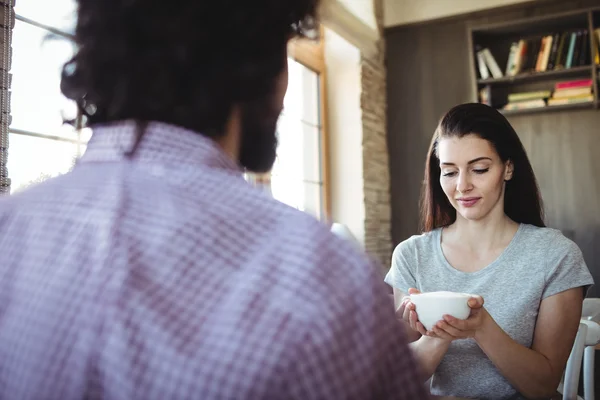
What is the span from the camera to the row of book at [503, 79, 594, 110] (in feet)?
11.4

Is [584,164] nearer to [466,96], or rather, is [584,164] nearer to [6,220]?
[466,96]

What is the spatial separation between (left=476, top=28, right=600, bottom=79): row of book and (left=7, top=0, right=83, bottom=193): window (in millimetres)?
2774

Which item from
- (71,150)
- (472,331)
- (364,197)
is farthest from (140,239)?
(364,197)

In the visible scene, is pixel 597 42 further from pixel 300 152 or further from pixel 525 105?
pixel 300 152

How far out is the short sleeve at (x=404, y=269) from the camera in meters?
1.46

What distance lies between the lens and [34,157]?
6.45 feet

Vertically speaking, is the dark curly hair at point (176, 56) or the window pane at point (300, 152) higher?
the window pane at point (300, 152)

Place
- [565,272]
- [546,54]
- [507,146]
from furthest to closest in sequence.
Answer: [546,54] → [507,146] → [565,272]

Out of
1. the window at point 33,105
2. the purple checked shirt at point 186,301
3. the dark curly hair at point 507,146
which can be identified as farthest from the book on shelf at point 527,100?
the purple checked shirt at point 186,301

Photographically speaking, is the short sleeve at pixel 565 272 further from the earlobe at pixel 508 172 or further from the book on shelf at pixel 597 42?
the book on shelf at pixel 597 42

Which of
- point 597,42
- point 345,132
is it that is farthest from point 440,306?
point 597,42

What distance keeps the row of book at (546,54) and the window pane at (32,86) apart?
2818 mm

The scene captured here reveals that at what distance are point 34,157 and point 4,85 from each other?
35cm

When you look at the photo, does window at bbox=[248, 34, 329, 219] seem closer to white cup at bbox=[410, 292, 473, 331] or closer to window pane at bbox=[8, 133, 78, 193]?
window pane at bbox=[8, 133, 78, 193]
